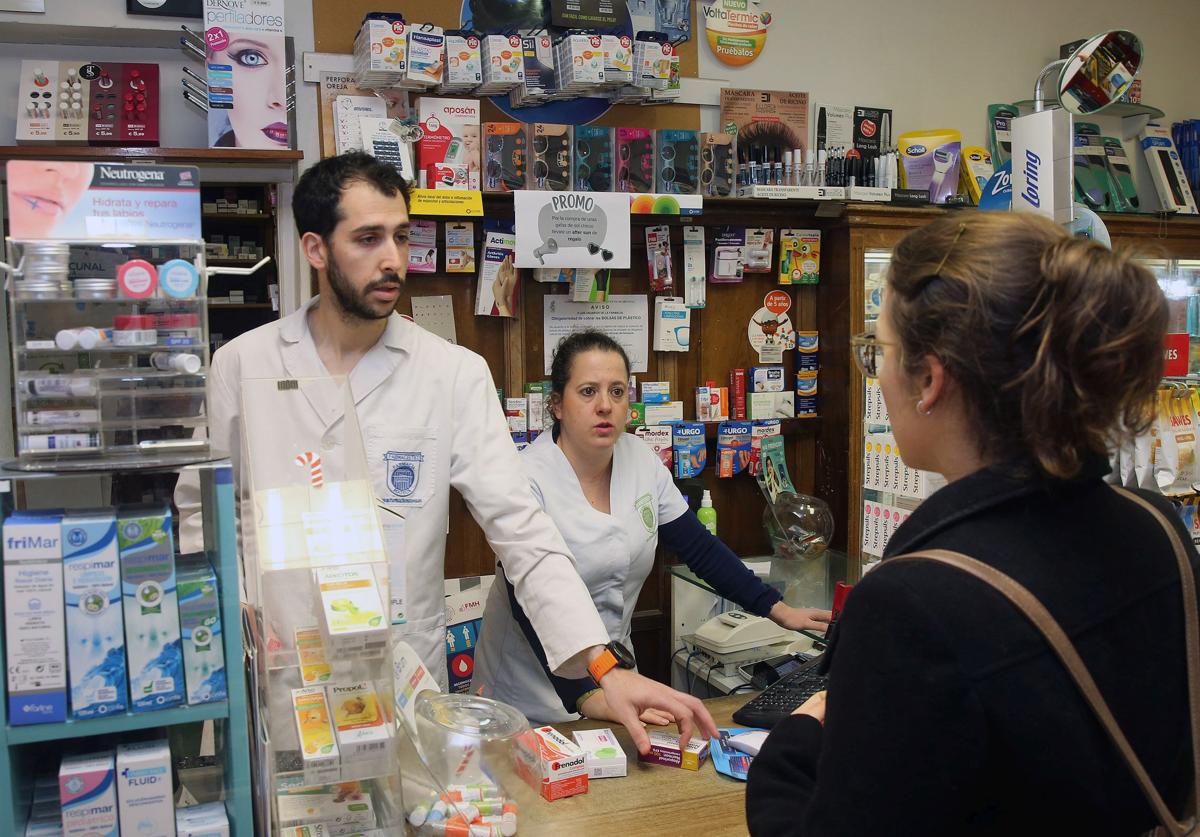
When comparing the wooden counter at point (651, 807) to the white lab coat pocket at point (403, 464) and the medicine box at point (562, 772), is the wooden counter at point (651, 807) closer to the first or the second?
the medicine box at point (562, 772)

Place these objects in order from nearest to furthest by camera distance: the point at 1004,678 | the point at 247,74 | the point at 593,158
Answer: the point at 1004,678
the point at 247,74
the point at 593,158

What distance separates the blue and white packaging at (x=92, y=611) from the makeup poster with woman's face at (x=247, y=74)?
2.40 meters

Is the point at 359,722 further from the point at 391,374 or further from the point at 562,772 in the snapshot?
the point at 391,374

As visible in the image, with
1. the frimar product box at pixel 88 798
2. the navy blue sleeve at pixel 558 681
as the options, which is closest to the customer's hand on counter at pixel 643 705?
the navy blue sleeve at pixel 558 681

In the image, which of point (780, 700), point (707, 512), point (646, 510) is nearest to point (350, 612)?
point (780, 700)

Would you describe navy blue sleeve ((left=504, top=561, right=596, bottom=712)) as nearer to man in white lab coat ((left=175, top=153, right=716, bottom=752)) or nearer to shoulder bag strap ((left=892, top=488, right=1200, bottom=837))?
man in white lab coat ((left=175, top=153, right=716, bottom=752))

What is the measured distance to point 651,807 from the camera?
182 centimetres

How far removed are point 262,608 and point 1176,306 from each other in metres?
3.70

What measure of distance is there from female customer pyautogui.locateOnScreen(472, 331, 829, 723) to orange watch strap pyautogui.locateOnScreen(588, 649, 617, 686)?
31.5 inches

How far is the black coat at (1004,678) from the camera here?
94cm

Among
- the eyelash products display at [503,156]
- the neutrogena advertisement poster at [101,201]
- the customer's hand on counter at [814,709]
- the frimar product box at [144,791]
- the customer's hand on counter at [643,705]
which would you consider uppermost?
the eyelash products display at [503,156]

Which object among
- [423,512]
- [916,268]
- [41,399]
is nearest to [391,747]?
[41,399]

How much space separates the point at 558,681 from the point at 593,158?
2.09 meters

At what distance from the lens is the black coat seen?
94 cm
